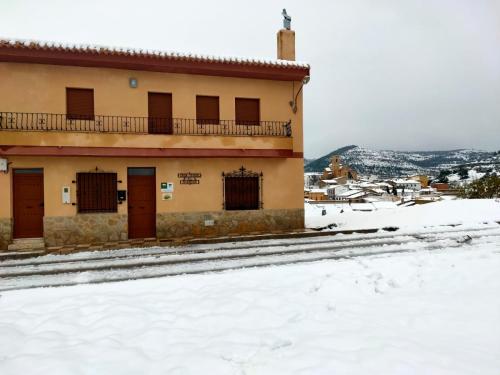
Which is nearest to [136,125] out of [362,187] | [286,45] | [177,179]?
[177,179]

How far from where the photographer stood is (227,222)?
46.4 ft

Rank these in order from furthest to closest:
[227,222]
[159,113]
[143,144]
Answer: [227,222], [159,113], [143,144]

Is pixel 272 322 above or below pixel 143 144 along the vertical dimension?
below

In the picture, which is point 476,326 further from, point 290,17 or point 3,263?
point 290,17

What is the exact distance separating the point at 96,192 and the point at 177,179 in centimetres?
299

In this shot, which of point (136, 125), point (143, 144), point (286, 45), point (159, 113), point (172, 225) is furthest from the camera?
point (286, 45)

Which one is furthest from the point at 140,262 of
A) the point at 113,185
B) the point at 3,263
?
the point at 113,185

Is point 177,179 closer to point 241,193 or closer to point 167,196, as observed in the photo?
point 167,196

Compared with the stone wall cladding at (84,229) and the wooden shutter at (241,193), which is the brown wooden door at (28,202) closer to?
the stone wall cladding at (84,229)

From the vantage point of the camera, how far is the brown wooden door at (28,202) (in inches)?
482

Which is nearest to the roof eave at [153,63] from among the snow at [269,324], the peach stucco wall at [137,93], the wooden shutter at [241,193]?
the peach stucco wall at [137,93]

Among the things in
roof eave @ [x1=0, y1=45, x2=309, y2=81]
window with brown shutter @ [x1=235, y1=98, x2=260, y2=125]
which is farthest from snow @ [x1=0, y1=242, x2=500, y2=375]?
roof eave @ [x1=0, y1=45, x2=309, y2=81]

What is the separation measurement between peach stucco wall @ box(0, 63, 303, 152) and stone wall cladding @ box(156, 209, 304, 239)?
9.00ft

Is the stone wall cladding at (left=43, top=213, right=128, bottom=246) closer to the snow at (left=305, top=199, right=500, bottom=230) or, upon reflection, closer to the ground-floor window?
the ground-floor window
